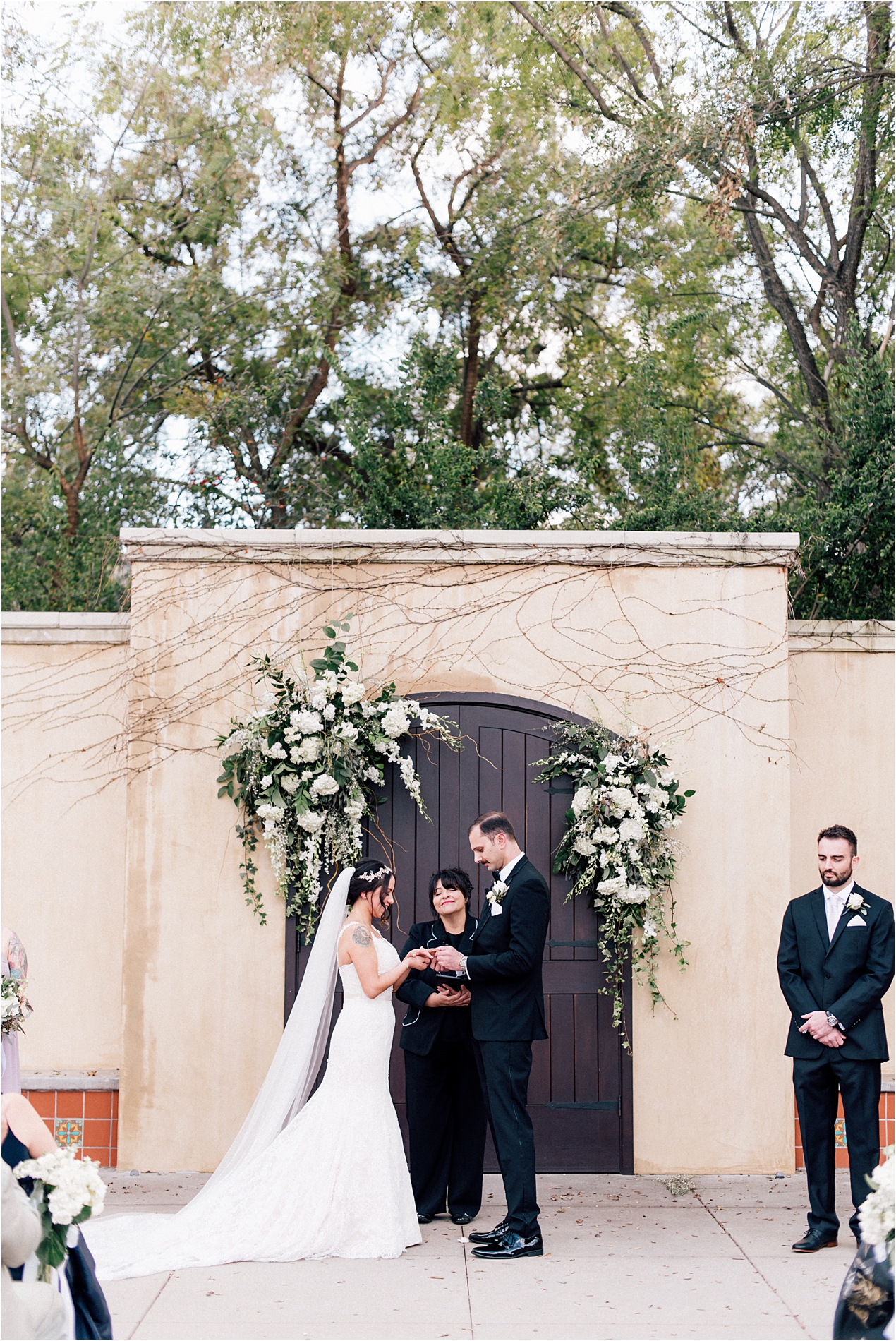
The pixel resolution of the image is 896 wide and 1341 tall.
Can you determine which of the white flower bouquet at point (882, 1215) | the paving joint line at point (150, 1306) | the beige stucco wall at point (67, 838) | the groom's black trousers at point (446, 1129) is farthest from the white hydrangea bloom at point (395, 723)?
the white flower bouquet at point (882, 1215)

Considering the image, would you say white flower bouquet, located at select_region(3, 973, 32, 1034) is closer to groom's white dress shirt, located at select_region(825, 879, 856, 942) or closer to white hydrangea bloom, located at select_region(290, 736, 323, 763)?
white hydrangea bloom, located at select_region(290, 736, 323, 763)

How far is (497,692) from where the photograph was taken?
6.59 m

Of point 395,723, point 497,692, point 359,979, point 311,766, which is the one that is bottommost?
point 359,979

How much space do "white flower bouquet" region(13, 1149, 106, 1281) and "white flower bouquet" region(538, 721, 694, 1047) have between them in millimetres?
3481

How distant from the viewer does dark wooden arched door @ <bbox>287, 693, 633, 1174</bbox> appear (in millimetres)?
6305

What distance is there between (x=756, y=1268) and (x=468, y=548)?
12.7 feet

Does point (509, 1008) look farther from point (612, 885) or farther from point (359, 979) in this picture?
point (612, 885)

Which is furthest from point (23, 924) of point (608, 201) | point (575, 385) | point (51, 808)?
point (575, 385)

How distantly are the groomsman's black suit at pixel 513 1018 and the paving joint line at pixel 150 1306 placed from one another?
1.44 m

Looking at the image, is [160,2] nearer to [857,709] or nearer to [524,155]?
[524,155]

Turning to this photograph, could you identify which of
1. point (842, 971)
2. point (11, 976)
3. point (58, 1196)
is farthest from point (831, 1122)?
point (11, 976)

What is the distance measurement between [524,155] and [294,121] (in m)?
2.79

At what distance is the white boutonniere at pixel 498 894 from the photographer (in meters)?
5.18

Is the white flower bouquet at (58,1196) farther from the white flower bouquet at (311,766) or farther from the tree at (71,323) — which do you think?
the tree at (71,323)
